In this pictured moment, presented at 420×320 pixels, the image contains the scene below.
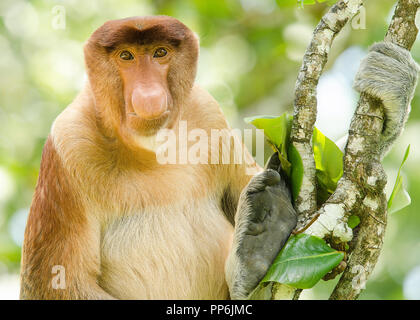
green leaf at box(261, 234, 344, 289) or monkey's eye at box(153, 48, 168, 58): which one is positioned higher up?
monkey's eye at box(153, 48, 168, 58)

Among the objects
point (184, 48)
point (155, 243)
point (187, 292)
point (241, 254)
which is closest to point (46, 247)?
point (155, 243)

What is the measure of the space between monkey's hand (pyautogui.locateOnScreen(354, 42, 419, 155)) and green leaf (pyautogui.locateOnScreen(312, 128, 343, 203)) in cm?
24

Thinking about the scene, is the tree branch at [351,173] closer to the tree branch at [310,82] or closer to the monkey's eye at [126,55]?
the tree branch at [310,82]

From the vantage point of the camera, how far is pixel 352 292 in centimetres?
241

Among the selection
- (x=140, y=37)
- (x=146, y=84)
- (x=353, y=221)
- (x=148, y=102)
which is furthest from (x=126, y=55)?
(x=353, y=221)

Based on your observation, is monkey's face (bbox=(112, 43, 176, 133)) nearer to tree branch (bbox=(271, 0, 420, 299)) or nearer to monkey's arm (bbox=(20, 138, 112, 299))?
monkey's arm (bbox=(20, 138, 112, 299))

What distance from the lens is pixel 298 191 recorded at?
2572 millimetres

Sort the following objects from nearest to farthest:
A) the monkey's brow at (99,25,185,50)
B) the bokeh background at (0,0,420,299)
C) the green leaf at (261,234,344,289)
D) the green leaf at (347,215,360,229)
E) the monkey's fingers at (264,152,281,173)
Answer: the green leaf at (261,234,344,289)
the green leaf at (347,215,360,229)
the monkey's fingers at (264,152,281,173)
the monkey's brow at (99,25,185,50)
the bokeh background at (0,0,420,299)

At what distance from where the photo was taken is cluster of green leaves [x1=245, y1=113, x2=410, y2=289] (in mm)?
2342

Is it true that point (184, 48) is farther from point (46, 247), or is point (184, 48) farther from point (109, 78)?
point (46, 247)

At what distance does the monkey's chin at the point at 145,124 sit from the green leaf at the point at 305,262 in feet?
2.60

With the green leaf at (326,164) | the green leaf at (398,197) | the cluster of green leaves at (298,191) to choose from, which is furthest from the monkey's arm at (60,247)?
the green leaf at (398,197)

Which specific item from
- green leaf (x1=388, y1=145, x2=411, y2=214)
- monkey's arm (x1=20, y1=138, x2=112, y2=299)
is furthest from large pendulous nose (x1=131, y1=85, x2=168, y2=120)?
green leaf (x1=388, y1=145, x2=411, y2=214)

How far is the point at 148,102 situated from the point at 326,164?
0.89 m
